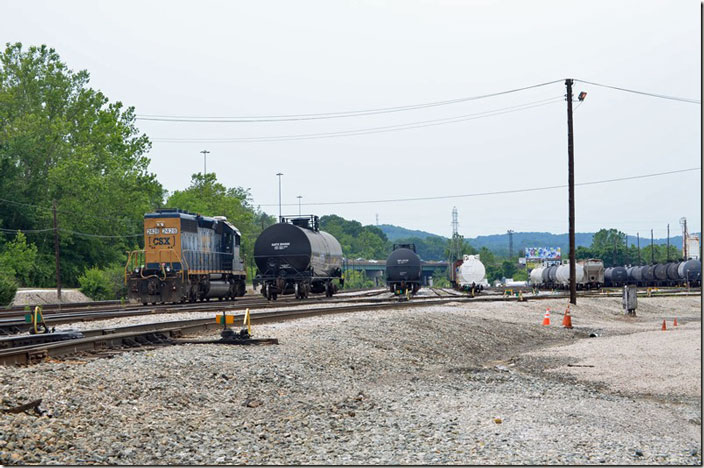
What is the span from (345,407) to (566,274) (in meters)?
61.9

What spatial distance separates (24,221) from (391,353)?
44.4m

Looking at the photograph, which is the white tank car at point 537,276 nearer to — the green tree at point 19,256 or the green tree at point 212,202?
the green tree at point 212,202

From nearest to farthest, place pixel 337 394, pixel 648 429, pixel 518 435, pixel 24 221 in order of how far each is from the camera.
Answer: pixel 518 435, pixel 648 429, pixel 337 394, pixel 24 221

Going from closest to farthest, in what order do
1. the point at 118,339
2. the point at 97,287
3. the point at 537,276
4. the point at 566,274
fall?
the point at 118,339, the point at 97,287, the point at 566,274, the point at 537,276

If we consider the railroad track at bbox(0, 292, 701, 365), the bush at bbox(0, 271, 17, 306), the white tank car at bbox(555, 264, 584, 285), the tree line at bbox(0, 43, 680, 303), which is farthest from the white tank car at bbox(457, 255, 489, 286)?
the railroad track at bbox(0, 292, 701, 365)

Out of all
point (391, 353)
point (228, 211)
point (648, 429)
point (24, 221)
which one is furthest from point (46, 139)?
point (648, 429)

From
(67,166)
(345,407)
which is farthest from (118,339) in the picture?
(67,166)

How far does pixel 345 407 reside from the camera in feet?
34.6

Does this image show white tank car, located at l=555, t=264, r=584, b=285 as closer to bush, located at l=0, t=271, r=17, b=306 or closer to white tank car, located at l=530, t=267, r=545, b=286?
white tank car, located at l=530, t=267, r=545, b=286

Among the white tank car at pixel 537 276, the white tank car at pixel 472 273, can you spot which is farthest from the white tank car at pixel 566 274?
the white tank car at pixel 537 276

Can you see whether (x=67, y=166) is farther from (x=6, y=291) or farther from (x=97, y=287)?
(x=6, y=291)

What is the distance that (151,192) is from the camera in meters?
65.4

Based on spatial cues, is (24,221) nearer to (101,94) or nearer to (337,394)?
(101,94)

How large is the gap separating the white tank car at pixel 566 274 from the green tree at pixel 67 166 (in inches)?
1481
